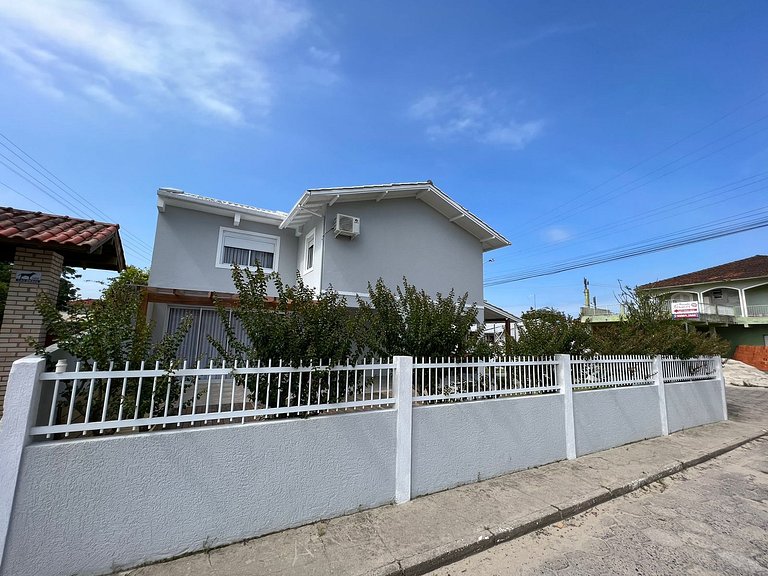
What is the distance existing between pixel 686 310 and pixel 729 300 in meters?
8.52

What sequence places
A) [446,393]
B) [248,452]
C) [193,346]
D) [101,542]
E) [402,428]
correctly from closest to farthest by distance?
[101,542] → [248,452] → [402,428] → [446,393] → [193,346]

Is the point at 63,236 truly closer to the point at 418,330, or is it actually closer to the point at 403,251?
the point at 418,330

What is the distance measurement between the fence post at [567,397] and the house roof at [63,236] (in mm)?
7502

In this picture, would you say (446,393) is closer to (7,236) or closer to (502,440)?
(502,440)

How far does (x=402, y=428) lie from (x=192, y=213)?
953 cm

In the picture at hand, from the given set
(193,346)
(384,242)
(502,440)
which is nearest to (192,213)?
(193,346)

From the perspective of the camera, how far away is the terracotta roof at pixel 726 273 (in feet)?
88.6

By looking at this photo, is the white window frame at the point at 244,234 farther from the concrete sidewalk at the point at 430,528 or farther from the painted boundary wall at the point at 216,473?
the concrete sidewalk at the point at 430,528

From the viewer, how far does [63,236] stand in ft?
16.5

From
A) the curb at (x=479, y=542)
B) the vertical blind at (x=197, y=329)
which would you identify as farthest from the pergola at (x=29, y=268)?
the curb at (x=479, y=542)

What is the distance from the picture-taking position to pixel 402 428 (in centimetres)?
408

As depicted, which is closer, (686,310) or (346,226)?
(346,226)

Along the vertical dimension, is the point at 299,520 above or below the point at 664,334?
below

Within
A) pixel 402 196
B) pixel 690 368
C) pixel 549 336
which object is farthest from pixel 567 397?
pixel 402 196
